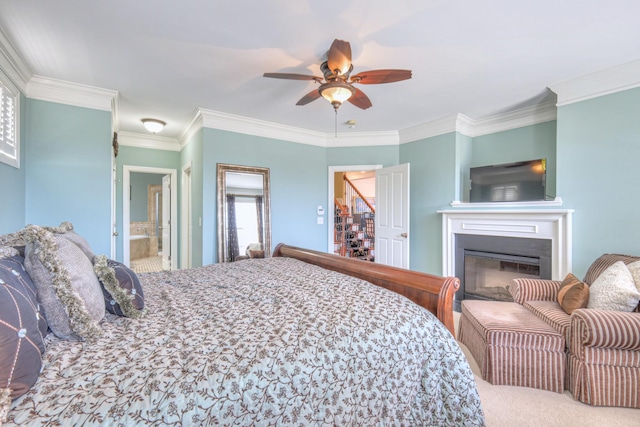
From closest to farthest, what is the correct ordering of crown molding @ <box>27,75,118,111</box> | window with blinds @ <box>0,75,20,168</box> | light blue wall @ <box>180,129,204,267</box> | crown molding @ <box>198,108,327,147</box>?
window with blinds @ <box>0,75,20,168</box>, crown molding @ <box>27,75,118,111</box>, crown molding @ <box>198,108,327,147</box>, light blue wall @ <box>180,129,204,267</box>

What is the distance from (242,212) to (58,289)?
296 centimetres

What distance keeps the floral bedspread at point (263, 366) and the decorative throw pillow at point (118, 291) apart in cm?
5

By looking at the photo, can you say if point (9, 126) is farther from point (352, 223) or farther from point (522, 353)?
point (352, 223)

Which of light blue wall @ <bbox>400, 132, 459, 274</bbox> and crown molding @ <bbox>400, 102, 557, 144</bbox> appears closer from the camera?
crown molding @ <bbox>400, 102, 557, 144</bbox>

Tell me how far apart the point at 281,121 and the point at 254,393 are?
373cm

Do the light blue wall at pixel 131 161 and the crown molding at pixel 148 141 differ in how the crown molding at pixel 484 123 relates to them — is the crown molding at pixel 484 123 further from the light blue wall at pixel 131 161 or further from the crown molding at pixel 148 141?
the light blue wall at pixel 131 161

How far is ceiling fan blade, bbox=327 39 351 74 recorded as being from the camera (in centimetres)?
196

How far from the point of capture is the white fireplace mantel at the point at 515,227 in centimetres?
292

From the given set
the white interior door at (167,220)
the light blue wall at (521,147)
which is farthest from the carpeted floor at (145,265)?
the light blue wall at (521,147)

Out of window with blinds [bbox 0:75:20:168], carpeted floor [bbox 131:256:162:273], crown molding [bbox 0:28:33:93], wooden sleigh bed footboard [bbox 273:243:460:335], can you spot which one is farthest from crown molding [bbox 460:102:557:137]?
carpeted floor [bbox 131:256:162:273]

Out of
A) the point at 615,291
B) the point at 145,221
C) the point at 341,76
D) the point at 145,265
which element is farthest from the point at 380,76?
the point at 145,221

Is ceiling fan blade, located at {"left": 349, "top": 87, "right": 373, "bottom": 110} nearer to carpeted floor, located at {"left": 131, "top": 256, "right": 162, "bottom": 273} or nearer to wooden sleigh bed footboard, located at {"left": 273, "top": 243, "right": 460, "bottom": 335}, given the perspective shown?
wooden sleigh bed footboard, located at {"left": 273, "top": 243, "right": 460, "bottom": 335}

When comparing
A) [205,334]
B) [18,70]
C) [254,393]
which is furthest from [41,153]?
[254,393]

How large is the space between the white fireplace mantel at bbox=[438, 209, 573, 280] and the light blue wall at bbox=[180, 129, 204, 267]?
10.9 feet
